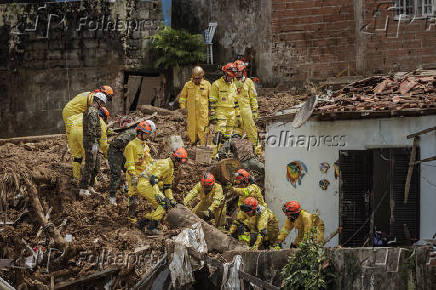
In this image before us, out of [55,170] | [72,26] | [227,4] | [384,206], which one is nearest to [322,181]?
[384,206]

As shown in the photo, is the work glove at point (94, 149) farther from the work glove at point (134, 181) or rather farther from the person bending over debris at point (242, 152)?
the person bending over debris at point (242, 152)

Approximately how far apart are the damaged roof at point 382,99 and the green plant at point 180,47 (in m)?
6.56

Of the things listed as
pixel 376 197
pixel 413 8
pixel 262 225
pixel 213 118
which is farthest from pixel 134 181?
pixel 413 8

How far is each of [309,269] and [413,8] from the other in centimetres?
1180

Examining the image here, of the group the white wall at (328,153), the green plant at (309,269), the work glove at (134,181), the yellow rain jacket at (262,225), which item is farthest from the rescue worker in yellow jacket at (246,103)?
the green plant at (309,269)

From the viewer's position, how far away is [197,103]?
18.7 m

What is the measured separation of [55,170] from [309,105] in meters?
5.40

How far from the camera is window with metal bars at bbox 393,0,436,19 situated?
21.0 m

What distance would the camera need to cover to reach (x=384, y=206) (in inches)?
570

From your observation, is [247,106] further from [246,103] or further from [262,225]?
[262,225]

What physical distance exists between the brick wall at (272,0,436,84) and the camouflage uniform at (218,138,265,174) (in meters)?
4.72

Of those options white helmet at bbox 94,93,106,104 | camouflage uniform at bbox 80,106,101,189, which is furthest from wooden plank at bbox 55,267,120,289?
white helmet at bbox 94,93,106,104

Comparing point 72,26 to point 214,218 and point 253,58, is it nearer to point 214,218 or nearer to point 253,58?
point 253,58

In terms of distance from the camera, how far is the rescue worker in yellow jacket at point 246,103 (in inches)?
698
